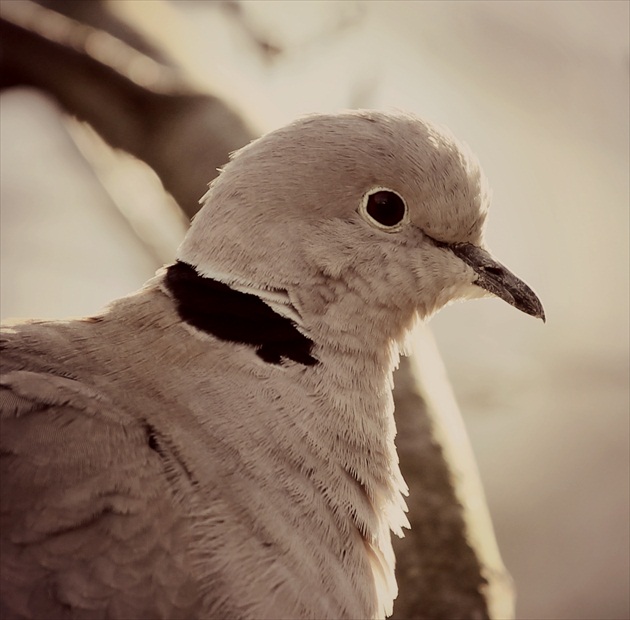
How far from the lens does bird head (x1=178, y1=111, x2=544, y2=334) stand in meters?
1.47

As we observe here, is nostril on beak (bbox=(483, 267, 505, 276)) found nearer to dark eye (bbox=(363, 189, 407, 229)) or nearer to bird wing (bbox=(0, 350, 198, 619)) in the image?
dark eye (bbox=(363, 189, 407, 229))

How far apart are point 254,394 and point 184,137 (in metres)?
1.18

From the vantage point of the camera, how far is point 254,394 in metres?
1.35

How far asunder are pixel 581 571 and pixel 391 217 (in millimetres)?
3097

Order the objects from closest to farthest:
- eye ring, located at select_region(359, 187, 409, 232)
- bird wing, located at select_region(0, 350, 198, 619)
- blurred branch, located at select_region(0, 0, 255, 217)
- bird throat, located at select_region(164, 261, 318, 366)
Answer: bird wing, located at select_region(0, 350, 198, 619)
bird throat, located at select_region(164, 261, 318, 366)
eye ring, located at select_region(359, 187, 409, 232)
blurred branch, located at select_region(0, 0, 255, 217)

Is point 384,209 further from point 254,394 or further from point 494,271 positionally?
point 254,394

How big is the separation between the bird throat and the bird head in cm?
3

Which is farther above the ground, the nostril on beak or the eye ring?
the eye ring

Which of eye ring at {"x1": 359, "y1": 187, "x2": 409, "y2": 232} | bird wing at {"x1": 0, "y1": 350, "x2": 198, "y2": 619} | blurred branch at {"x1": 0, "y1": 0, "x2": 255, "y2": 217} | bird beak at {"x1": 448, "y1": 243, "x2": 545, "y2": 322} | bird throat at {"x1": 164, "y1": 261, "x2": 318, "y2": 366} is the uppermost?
blurred branch at {"x1": 0, "y1": 0, "x2": 255, "y2": 217}

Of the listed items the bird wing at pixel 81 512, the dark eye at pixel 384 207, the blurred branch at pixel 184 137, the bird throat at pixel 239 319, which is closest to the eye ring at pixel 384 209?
the dark eye at pixel 384 207

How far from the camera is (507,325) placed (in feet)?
11.2

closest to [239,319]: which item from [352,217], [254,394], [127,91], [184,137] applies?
[254,394]

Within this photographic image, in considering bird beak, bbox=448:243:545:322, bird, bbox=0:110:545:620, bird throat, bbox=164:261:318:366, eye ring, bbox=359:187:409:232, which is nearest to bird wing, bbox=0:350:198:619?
bird, bbox=0:110:545:620

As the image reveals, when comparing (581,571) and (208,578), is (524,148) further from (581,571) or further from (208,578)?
(208,578)
